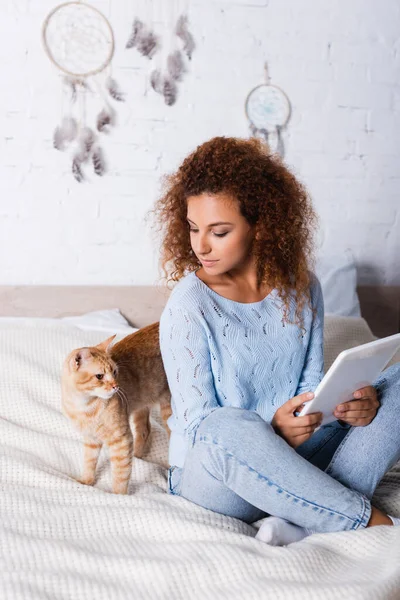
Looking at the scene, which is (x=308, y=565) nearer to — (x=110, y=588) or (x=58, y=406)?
(x=110, y=588)

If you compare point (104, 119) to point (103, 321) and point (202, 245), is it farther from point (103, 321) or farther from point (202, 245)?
point (202, 245)

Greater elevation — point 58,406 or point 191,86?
point 191,86

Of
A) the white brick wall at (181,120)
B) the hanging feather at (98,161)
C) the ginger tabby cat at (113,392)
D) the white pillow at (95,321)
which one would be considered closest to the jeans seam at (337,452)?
the ginger tabby cat at (113,392)

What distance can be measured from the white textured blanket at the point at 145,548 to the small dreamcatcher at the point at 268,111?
1342mm

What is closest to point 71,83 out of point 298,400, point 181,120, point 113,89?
point 113,89

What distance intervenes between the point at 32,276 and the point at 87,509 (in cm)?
130

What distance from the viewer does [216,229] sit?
1462 millimetres

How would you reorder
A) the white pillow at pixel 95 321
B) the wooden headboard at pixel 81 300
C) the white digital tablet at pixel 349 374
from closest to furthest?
the white digital tablet at pixel 349 374 < the white pillow at pixel 95 321 < the wooden headboard at pixel 81 300

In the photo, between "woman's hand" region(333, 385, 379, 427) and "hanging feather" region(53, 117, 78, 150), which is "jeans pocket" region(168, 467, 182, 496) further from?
"hanging feather" region(53, 117, 78, 150)

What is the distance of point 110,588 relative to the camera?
1045 mm

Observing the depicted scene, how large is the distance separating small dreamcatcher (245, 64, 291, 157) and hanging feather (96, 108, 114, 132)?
486mm

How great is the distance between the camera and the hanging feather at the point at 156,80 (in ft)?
7.75

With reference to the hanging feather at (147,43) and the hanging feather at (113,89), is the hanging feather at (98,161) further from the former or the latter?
the hanging feather at (147,43)

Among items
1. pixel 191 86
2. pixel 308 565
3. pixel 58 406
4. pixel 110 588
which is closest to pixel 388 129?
pixel 191 86
